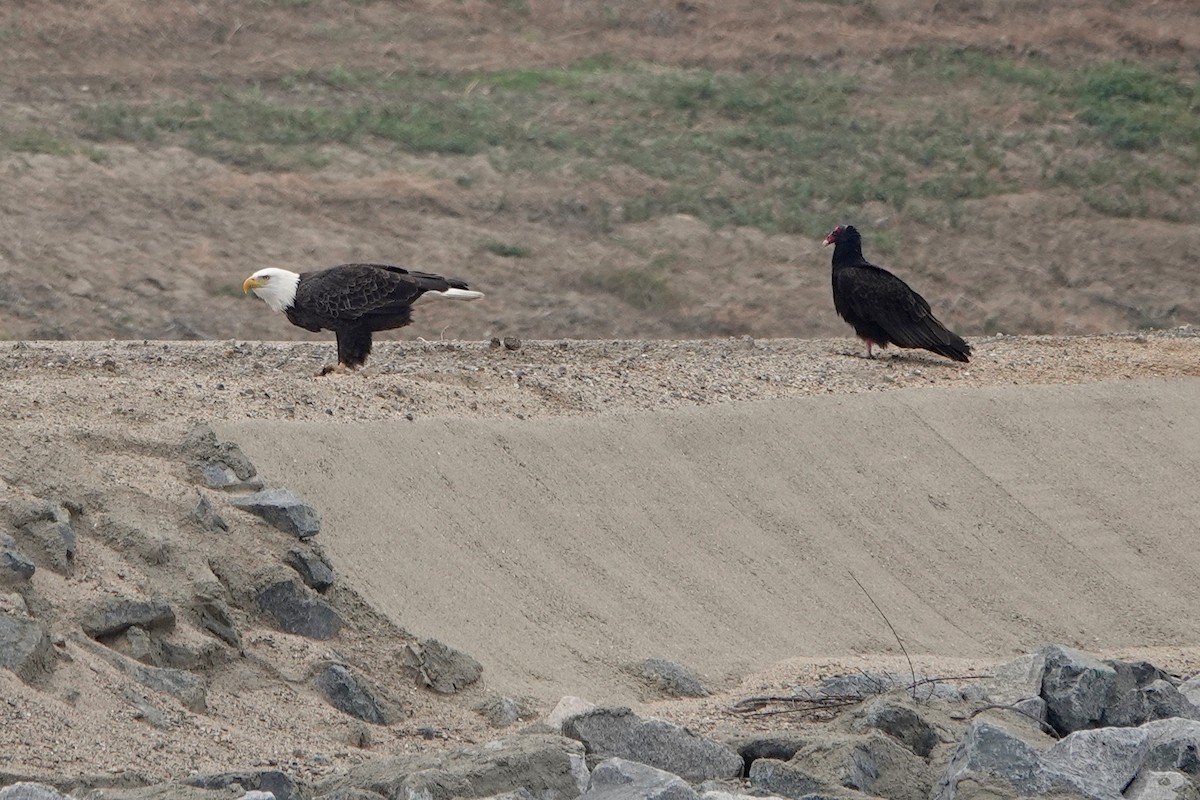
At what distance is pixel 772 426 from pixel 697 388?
76cm

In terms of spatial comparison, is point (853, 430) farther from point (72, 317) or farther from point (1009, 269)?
point (1009, 269)

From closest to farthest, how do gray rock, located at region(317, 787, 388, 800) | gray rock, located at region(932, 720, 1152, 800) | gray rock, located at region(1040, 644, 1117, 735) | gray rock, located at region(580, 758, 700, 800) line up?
gray rock, located at region(580, 758, 700, 800) → gray rock, located at region(317, 787, 388, 800) → gray rock, located at region(932, 720, 1152, 800) → gray rock, located at region(1040, 644, 1117, 735)

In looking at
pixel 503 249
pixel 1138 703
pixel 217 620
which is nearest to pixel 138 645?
pixel 217 620

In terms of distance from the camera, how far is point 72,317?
18609 millimetres

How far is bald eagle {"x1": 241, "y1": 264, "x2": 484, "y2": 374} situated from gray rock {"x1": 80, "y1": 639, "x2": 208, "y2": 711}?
16.0ft

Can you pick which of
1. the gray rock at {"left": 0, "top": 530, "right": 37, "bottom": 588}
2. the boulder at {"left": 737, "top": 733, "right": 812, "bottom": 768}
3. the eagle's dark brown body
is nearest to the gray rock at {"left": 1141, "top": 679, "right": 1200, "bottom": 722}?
the boulder at {"left": 737, "top": 733, "right": 812, "bottom": 768}

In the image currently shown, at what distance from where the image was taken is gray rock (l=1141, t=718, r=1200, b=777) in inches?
263

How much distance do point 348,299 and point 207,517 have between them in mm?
4029

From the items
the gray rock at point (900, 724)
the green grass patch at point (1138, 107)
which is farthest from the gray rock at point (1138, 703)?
the green grass patch at point (1138, 107)

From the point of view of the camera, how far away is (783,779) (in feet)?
20.7

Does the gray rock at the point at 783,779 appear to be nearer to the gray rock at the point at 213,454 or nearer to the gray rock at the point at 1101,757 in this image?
the gray rock at the point at 1101,757

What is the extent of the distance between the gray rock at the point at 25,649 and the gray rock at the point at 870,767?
2.71 m

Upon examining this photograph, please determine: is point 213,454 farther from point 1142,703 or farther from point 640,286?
point 640,286

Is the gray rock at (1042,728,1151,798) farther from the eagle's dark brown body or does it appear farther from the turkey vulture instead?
the turkey vulture
